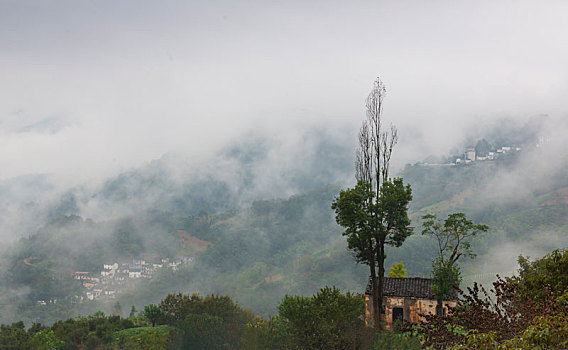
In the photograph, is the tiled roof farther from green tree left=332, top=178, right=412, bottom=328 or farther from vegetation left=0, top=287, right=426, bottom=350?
green tree left=332, top=178, right=412, bottom=328

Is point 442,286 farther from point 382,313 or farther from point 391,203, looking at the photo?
point 391,203

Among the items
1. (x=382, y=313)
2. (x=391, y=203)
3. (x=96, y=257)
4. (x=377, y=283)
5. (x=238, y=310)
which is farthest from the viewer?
(x=96, y=257)

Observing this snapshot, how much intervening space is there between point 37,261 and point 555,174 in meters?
195

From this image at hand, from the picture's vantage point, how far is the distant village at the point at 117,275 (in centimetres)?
14800

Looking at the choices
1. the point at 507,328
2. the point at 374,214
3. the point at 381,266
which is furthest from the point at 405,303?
the point at 507,328

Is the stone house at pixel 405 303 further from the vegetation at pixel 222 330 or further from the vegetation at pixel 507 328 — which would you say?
the vegetation at pixel 507 328

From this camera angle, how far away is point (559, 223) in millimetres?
135750

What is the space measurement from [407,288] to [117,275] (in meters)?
149

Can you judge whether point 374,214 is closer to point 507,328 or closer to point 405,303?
point 405,303

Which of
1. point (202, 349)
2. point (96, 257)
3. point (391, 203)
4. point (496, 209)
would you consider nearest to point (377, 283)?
point (391, 203)

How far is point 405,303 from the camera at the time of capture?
30609 mm

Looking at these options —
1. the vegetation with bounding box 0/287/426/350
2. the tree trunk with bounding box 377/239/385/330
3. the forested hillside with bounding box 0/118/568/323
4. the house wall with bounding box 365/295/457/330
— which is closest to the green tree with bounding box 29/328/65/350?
the vegetation with bounding box 0/287/426/350

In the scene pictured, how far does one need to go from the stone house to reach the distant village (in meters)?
Result: 129

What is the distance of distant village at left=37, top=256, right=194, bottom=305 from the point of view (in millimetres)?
148000
